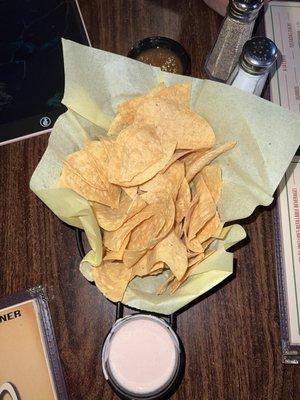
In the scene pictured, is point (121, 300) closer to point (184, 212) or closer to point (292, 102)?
point (184, 212)

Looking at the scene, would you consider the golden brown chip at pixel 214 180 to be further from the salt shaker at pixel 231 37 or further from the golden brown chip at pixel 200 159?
the salt shaker at pixel 231 37

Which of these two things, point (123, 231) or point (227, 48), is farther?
point (227, 48)

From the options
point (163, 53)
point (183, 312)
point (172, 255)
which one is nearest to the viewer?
point (172, 255)

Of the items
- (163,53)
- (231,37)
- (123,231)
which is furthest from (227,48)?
(123,231)

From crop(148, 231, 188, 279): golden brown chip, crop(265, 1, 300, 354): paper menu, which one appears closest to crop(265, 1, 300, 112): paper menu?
crop(265, 1, 300, 354): paper menu

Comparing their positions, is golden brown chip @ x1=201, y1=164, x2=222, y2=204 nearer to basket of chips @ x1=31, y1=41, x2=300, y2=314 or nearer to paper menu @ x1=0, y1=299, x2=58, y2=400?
basket of chips @ x1=31, y1=41, x2=300, y2=314

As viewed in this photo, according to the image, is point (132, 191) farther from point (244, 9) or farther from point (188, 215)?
point (244, 9)

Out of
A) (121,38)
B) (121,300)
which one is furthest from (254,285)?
(121,38)
